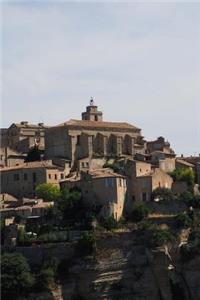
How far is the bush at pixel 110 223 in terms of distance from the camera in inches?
2137

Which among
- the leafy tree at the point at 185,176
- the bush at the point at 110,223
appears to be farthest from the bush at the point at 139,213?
the leafy tree at the point at 185,176

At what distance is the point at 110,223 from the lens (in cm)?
5438

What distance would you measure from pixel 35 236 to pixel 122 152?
1222 centimetres

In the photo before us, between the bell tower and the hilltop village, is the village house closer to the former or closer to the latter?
the hilltop village

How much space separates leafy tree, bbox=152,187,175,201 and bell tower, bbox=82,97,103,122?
12.9 m

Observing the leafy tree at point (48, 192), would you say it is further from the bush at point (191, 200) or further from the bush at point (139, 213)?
the bush at point (191, 200)

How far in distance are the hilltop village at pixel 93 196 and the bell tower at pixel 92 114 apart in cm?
221

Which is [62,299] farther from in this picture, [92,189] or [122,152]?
[122,152]

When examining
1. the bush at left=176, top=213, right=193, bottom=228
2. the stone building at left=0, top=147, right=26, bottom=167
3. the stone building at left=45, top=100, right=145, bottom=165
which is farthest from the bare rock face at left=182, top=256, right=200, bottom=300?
the stone building at left=0, top=147, right=26, bottom=167

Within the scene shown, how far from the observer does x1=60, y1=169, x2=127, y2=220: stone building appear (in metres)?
55.4

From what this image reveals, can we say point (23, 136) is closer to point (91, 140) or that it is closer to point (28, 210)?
point (91, 140)

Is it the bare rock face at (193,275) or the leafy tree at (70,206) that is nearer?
the bare rock face at (193,275)

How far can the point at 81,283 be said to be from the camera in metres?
52.9

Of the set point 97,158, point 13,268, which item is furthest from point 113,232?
point 97,158
